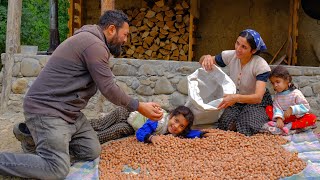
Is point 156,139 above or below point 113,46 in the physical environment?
below

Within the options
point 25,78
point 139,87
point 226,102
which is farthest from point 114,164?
point 25,78

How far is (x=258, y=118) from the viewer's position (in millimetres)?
3873

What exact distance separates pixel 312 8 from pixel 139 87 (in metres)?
3.85

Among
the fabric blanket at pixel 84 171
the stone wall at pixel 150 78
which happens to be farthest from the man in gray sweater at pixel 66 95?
the stone wall at pixel 150 78

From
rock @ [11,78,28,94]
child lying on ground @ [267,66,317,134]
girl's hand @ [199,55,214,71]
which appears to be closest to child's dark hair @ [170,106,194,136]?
girl's hand @ [199,55,214,71]

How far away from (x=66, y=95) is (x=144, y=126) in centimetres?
94

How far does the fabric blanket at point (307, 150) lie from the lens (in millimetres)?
2889

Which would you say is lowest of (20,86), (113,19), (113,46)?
(20,86)

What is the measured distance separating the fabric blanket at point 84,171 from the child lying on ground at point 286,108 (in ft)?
5.64

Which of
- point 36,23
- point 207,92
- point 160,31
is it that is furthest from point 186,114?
point 36,23

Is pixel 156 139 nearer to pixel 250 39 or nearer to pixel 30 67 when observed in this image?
pixel 250 39

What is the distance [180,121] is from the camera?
3719mm

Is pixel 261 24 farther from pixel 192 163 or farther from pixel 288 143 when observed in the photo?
pixel 192 163

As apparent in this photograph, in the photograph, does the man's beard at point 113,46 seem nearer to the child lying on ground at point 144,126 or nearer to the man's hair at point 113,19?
the man's hair at point 113,19
